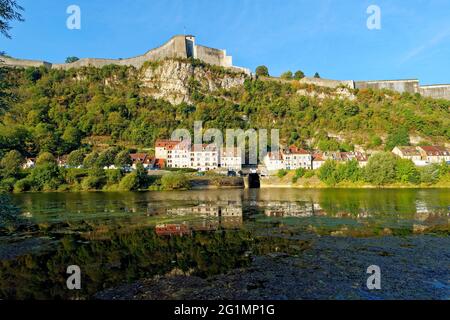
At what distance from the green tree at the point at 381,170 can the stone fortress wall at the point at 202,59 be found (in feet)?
160

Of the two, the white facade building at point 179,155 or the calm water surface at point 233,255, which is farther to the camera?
the white facade building at point 179,155

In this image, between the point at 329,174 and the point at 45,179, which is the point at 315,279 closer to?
the point at 329,174

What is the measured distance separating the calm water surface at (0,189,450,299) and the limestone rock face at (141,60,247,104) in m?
71.0

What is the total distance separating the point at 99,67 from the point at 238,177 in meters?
57.6

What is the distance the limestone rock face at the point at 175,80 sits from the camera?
292 ft

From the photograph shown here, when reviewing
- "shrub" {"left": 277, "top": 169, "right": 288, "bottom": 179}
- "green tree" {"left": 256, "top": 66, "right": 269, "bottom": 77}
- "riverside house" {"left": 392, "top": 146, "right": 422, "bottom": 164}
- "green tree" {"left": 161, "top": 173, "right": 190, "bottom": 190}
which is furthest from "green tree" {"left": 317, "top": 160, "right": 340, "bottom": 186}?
"green tree" {"left": 256, "top": 66, "right": 269, "bottom": 77}

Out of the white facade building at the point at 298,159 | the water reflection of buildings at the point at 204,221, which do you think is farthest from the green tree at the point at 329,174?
the water reflection of buildings at the point at 204,221

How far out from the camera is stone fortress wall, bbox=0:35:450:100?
8856 cm

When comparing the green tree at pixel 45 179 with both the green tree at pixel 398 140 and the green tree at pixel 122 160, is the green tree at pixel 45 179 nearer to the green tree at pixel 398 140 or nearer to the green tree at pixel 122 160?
the green tree at pixel 122 160

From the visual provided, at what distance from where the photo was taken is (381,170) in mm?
47000

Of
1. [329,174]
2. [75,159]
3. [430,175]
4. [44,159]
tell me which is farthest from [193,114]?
[430,175]

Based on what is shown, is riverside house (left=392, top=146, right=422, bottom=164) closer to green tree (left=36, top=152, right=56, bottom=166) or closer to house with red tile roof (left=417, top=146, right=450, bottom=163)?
house with red tile roof (left=417, top=146, right=450, bottom=163)

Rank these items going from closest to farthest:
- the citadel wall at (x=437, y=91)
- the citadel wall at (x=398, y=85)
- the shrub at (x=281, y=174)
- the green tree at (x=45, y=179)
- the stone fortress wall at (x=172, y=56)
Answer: the green tree at (x=45, y=179)
the shrub at (x=281, y=174)
the citadel wall at (x=437, y=91)
the citadel wall at (x=398, y=85)
the stone fortress wall at (x=172, y=56)

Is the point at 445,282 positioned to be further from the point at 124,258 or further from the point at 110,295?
the point at 124,258
